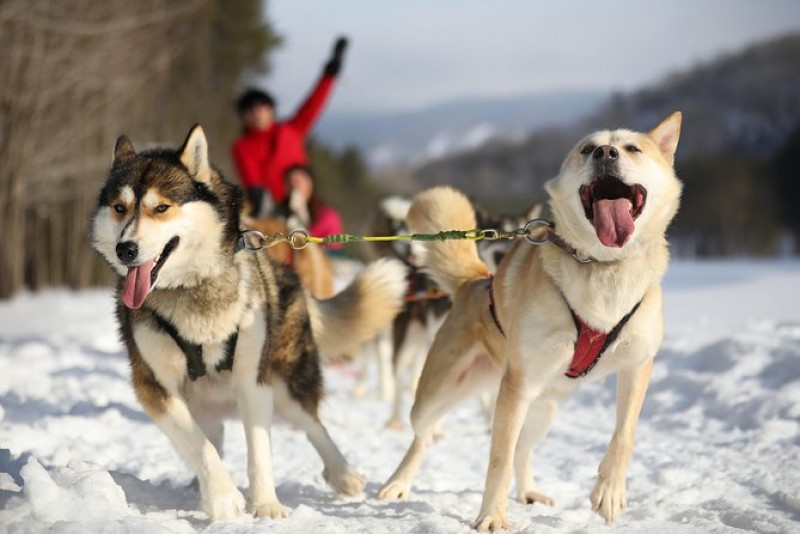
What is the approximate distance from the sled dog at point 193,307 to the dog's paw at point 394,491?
57 cm

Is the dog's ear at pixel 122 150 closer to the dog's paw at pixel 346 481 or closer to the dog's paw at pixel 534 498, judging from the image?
the dog's paw at pixel 346 481

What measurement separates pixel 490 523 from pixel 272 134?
5.68 metres

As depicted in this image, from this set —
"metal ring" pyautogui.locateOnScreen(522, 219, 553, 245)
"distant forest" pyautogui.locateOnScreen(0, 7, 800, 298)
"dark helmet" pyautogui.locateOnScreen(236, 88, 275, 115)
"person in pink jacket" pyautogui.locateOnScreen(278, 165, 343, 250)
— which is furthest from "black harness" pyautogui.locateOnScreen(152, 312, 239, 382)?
"dark helmet" pyautogui.locateOnScreen(236, 88, 275, 115)

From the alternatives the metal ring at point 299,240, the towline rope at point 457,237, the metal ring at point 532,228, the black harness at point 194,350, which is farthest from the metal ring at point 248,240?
the metal ring at point 532,228

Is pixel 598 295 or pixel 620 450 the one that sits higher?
pixel 598 295

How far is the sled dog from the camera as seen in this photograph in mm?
3104

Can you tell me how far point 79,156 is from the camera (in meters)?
14.5

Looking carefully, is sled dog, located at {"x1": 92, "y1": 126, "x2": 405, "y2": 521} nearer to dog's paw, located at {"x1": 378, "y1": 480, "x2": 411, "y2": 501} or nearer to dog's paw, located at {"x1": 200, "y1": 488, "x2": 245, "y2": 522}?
dog's paw, located at {"x1": 200, "y1": 488, "x2": 245, "y2": 522}

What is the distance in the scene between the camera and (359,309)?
171 inches

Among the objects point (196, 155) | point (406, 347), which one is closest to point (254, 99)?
point (406, 347)

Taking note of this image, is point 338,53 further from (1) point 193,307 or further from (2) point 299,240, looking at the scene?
(1) point 193,307

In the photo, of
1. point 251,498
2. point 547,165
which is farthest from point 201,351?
point 547,165

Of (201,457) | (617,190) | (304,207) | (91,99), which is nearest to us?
(617,190)

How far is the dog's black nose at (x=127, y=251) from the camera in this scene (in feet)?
9.75
